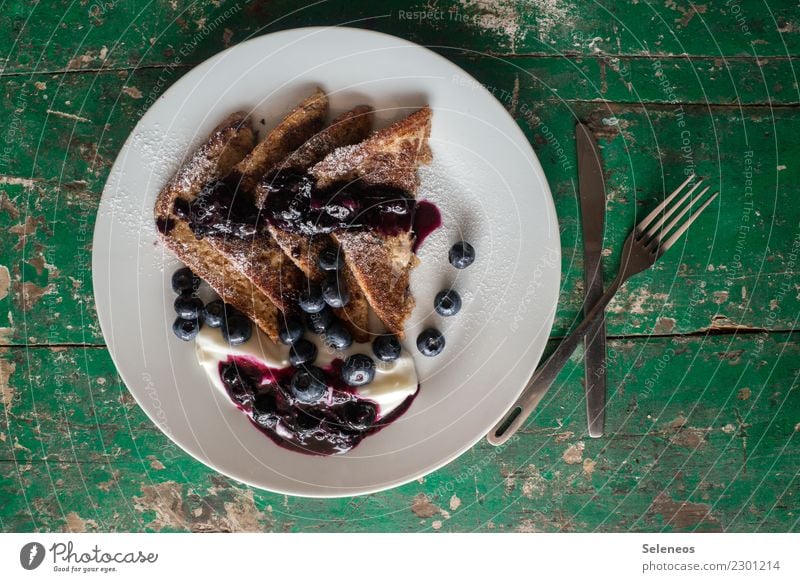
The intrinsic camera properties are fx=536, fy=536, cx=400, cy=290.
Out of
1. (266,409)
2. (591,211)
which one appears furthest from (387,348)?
(591,211)

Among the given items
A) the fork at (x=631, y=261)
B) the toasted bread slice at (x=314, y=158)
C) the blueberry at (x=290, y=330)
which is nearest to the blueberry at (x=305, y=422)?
the blueberry at (x=290, y=330)

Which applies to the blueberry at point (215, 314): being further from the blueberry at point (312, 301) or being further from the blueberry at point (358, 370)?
the blueberry at point (358, 370)

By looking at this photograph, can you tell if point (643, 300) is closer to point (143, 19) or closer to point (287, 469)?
point (287, 469)

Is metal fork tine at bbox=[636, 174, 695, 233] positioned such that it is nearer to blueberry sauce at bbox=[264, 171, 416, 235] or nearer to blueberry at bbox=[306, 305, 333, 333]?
blueberry sauce at bbox=[264, 171, 416, 235]

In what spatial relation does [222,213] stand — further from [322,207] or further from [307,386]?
[307,386]
